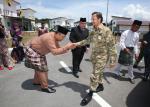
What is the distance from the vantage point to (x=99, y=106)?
5.10 metres

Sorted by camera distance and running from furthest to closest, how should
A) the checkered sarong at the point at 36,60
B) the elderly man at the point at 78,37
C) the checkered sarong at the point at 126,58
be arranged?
the elderly man at the point at 78,37 → the checkered sarong at the point at 126,58 → the checkered sarong at the point at 36,60

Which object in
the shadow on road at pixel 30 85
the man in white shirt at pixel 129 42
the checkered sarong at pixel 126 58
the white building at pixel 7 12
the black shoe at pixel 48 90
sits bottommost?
the shadow on road at pixel 30 85

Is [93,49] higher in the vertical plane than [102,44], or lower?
lower

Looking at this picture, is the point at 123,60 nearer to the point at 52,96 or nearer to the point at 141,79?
the point at 141,79

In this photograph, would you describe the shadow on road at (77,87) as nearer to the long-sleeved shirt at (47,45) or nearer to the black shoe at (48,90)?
the black shoe at (48,90)

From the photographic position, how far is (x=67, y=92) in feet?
19.9

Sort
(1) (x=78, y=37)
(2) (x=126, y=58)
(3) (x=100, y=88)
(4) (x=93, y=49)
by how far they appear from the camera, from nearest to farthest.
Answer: (4) (x=93, y=49), (3) (x=100, y=88), (2) (x=126, y=58), (1) (x=78, y=37)

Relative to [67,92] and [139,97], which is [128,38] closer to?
[139,97]

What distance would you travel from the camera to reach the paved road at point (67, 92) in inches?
208

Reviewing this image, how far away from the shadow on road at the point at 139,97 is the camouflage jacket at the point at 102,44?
106 cm

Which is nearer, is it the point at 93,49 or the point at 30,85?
the point at 93,49

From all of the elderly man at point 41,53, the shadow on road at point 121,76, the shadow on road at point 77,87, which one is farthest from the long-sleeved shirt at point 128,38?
the elderly man at point 41,53

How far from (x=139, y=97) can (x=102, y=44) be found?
1734 mm

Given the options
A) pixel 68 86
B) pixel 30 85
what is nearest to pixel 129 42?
pixel 68 86
